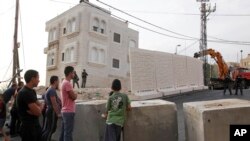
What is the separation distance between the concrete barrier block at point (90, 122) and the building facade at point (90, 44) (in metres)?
25.8

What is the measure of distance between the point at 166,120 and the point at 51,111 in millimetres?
2704

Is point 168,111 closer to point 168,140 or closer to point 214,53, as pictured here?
point 168,140


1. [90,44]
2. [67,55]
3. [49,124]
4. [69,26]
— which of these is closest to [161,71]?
[49,124]

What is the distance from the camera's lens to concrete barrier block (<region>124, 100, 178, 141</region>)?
23.7 ft

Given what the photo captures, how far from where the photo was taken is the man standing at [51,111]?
8023mm

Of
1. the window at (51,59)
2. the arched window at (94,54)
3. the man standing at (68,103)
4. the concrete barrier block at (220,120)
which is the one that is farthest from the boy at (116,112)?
the window at (51,59)

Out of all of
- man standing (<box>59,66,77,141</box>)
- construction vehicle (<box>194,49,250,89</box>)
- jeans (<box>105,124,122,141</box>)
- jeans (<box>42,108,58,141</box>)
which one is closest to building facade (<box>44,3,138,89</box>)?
construction vehicle (<box>194,49,250,89</box>)

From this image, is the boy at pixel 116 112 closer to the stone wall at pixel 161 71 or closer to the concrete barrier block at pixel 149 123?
the concrete barrier block at pixel 149 123

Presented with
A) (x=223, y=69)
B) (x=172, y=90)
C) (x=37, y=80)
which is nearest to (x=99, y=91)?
(x=172, y=90)

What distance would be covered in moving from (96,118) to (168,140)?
5.47ft

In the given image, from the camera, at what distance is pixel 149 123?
23.8 ft

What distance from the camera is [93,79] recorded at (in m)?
36.2

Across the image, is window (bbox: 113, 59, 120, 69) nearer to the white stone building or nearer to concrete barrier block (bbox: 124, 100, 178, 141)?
the white stone building

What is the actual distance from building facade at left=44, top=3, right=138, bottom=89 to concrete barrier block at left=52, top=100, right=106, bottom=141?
25.8 meters
